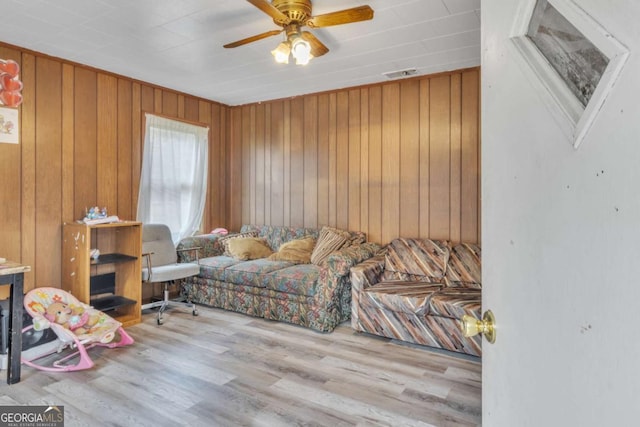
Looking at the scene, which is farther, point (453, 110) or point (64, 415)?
point (453, 110)

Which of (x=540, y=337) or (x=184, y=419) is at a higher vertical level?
(x=540, y=337)

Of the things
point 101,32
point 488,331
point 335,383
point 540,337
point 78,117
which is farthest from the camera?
point 78,117

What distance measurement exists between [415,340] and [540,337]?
267 cm

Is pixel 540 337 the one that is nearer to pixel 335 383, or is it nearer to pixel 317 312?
pixel 335 383

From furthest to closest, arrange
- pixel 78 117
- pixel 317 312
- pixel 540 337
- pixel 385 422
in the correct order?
pixel 78 117, pixel 317 312, pixel 385 422, pixel 540 337

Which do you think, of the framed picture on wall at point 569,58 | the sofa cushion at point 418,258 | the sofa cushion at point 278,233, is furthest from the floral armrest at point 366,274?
the framed picture on wall at point 569,58

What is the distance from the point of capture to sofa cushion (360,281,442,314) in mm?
2979

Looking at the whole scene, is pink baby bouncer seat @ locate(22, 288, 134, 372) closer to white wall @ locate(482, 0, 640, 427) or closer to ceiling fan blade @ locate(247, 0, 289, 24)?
ceiling fan blade @ locate(247, 0, 289, 24)

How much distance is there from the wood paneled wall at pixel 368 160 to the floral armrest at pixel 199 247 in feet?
2.11

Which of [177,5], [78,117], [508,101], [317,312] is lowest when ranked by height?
[317,312]

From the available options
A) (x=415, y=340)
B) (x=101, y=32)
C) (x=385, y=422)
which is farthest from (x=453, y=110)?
(x=101, y=32)

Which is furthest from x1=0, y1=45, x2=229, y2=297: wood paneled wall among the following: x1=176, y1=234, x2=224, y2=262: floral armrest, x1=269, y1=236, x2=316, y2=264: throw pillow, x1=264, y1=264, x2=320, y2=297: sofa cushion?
x1=264, y1=264, x2=320, y2=297: sofa cushion

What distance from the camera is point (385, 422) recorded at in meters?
2.04

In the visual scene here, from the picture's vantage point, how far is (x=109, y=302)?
3.59 meters
